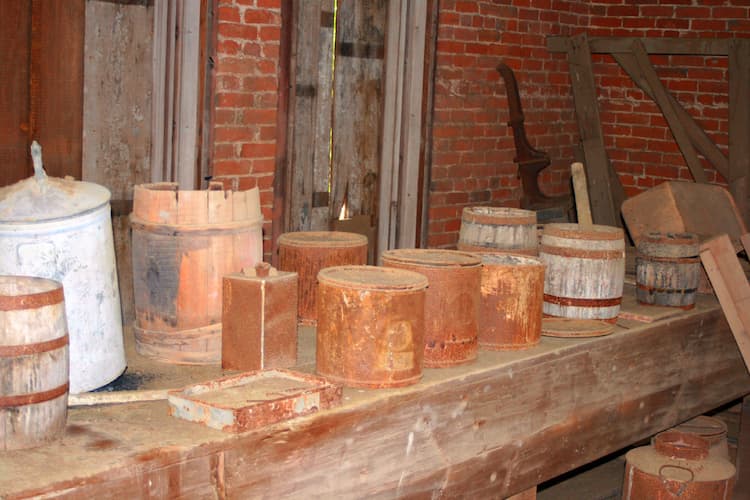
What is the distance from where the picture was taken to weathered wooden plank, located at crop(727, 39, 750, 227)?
711 centimetres

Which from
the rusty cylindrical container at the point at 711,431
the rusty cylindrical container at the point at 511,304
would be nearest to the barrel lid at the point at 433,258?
the rusty cylindrical container at the point at 511,304

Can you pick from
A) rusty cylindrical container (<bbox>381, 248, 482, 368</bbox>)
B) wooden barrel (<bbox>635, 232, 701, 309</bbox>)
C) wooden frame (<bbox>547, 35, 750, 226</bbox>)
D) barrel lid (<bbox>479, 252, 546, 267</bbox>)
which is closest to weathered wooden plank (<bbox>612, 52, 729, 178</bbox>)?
wooden frame (<bbox>547, 35, 750, 226</bbox>)

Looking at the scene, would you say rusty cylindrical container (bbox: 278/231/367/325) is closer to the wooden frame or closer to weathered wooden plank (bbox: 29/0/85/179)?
weathered wooden plank (bbox: 29/0/85/179)

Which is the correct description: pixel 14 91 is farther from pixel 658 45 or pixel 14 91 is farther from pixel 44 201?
pixel 658 45

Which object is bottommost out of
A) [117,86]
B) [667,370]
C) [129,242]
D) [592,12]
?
[667,370]

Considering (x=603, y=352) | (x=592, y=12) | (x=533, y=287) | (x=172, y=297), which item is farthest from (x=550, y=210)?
(x=172, y=297)

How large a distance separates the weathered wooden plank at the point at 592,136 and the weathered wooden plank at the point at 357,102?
1.93 meters

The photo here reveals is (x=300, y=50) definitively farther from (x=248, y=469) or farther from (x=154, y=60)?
(x=248, y=469)

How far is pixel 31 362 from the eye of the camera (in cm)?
256

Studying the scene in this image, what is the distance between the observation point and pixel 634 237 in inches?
214

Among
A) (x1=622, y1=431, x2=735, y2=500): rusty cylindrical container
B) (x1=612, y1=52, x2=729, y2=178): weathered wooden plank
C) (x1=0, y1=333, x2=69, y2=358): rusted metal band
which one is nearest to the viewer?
(x1=0, y1=333, x2=69, y2=358): rusted metal band

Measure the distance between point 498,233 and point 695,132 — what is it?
361 cm

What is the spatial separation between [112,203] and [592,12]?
452cm

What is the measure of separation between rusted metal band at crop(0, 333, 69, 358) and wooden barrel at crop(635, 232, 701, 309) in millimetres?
2962
